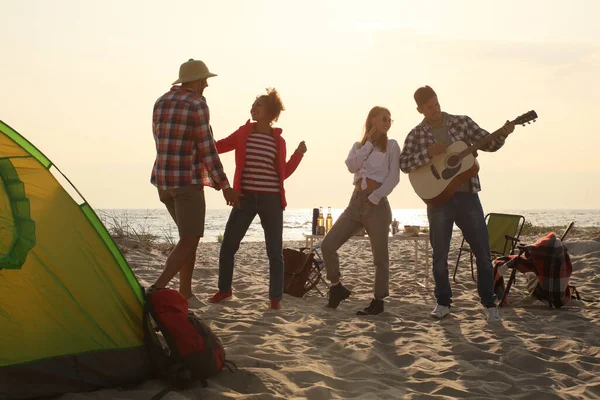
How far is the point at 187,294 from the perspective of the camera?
18.6 ft

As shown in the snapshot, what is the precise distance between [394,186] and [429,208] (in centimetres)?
37

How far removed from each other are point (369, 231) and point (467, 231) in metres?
0.86

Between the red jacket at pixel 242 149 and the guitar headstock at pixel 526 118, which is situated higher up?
the guitar headstock at pixel 526 118

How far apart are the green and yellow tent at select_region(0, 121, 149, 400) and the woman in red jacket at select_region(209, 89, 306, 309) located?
2.18 m

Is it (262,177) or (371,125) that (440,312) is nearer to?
(371,125)

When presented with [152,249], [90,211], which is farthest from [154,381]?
[152,249]

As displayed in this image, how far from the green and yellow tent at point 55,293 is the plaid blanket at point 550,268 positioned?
405 centimetres

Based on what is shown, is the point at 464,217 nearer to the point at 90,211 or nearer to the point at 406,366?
the point at 406,366

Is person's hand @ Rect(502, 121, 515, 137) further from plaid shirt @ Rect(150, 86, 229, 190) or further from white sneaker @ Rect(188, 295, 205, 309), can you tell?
white sneaker @ Rect(188, 295, 205, 309)

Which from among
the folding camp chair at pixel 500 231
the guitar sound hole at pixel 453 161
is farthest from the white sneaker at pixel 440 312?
the folding camp chair at pixel 500 231

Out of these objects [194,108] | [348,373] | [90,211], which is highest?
[194,108]

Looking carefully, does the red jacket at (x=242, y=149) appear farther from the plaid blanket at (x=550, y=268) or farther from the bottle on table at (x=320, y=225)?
the plaid blanket at (x=550, y=268)

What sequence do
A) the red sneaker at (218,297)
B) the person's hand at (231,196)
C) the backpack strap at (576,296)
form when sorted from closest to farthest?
1. the person's hand at (231,196)
2. the red sneaker at (218,297)
3. the backpack strap at (576,296)

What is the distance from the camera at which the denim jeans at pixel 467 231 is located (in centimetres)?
529
